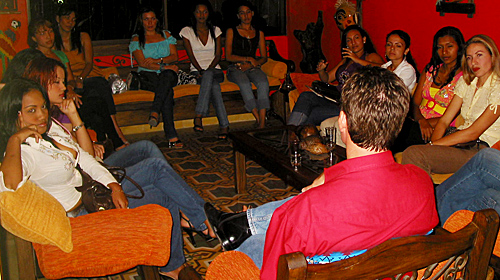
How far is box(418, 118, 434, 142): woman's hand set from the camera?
357 cm

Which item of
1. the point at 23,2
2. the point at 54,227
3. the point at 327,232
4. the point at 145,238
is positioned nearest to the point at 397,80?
the point at 327,232

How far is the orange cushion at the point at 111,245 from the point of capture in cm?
199

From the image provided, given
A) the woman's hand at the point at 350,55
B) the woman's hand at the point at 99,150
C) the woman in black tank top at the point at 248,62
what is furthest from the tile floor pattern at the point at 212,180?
the woman's hand at the point at 350,55

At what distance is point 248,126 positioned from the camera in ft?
18.8

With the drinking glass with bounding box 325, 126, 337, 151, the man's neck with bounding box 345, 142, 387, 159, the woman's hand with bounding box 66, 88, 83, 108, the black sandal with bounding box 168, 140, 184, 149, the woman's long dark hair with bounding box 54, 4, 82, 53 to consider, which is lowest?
the black sandal with bounding box 168, 140, 184, 149

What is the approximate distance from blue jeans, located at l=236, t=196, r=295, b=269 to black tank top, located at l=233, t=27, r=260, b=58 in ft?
13.1

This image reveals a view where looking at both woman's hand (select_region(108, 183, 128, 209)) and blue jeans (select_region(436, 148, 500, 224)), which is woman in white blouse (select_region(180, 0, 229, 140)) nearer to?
woman's hand (select_region(108, 183, 128, 209))

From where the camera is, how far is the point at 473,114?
10.3 ft

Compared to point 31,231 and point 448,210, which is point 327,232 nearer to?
point 31,231

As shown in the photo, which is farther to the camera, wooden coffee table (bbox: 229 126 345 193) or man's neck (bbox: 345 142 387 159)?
wooden coffee table (bbox: 229 126 345 193)

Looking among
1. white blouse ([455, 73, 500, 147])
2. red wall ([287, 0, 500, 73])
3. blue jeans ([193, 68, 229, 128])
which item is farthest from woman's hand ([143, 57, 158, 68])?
white blouse ([455, 73, 500, 147])

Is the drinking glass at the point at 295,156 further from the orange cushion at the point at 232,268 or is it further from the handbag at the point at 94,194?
the orange cushion at the point at 232,268

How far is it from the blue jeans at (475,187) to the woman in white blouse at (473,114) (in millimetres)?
358

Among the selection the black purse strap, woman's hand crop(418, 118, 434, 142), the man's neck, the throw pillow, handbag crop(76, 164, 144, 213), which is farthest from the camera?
woman's hand crop(418, 118, 434, 142)
